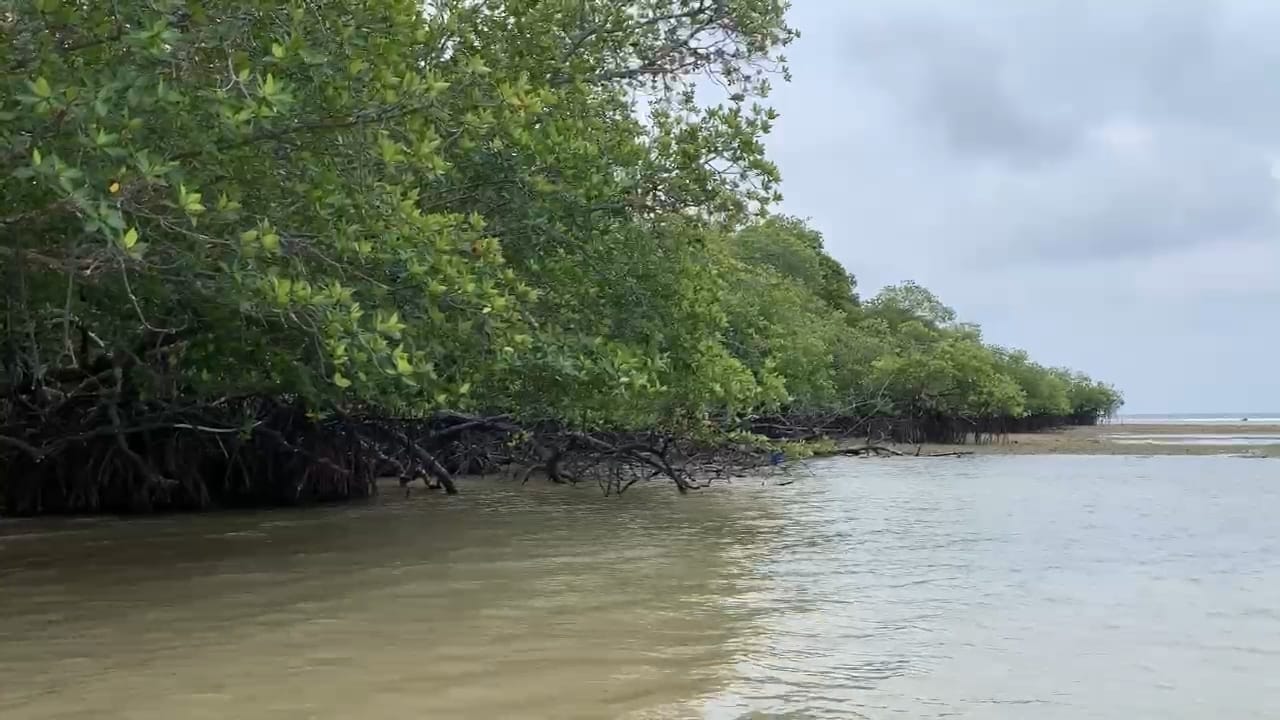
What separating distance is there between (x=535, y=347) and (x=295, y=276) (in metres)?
2.69

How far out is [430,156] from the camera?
16.3 feet

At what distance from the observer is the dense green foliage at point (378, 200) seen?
4.41 metres

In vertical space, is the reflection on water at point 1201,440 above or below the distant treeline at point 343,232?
below

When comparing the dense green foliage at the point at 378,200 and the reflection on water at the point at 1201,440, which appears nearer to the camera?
the dense green foliage at the point at 378,200

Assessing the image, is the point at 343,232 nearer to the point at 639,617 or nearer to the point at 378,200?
the point at 378,200

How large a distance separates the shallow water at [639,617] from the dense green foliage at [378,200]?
119cm

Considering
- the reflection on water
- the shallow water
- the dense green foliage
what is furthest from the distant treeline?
the reflection on water

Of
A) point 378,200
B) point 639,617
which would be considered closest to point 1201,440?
point 639,617

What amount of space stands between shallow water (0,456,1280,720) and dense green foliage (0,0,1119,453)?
3.91ft

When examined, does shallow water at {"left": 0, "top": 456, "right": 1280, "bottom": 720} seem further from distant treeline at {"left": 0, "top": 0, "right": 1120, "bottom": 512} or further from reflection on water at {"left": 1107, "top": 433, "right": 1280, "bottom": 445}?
reflection on water at {"left": 1107, "top": 433, "right": 1280, "bottom": 445}

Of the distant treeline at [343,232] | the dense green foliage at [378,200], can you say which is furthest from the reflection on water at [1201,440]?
the dense green foliage at [378,200]

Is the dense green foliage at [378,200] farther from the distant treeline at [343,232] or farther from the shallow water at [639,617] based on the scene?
the shallow water at [639,617]

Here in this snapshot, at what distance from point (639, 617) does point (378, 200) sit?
2413 mm

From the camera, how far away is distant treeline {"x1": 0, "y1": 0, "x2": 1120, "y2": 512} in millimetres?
4496
